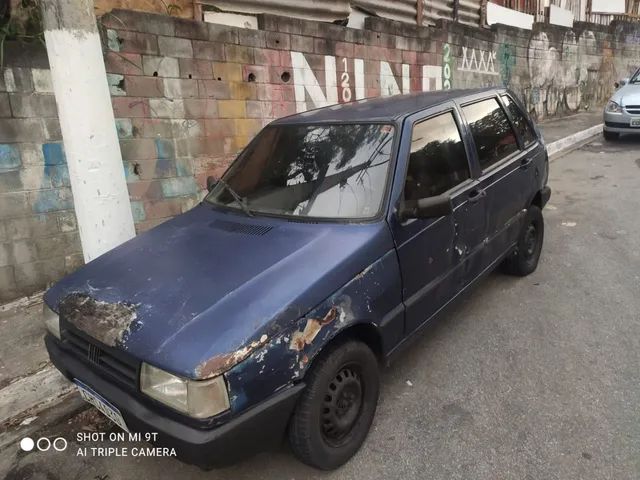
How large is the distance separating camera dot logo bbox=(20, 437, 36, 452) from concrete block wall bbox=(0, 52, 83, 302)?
6.14 ft

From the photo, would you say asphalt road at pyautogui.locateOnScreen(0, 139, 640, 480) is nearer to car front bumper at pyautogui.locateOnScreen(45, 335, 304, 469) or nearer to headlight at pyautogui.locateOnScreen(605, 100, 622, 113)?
car front bumper at pyautogui.locateOnScreen(45, 335, 304, 469)

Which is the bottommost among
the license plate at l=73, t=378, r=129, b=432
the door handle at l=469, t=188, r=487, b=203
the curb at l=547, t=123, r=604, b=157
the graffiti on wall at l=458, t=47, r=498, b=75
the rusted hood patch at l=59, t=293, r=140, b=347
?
the license plate at l=73, t=378, r=129, b=432

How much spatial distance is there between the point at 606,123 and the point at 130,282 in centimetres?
1102

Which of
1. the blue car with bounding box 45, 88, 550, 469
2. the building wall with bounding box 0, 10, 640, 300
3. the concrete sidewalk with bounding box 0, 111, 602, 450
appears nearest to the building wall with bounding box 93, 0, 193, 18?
the building wall with bounding box 0, 10, 640, 300

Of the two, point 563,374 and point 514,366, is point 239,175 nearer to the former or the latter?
point 514,366

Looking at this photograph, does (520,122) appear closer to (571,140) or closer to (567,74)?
(571,140)

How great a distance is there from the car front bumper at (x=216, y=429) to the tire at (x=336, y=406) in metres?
0.09

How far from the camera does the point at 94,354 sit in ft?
7.19

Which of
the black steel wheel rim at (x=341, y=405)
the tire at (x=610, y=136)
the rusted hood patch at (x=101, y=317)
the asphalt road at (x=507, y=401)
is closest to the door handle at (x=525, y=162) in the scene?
the asphalt road at (x=507, y=401)

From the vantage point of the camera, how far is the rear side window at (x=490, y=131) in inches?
134

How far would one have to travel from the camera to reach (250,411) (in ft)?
6.24

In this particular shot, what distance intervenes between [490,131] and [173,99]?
319cm

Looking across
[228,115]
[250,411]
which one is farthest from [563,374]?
[228,115]

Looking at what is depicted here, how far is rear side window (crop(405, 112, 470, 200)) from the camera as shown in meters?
2.78
